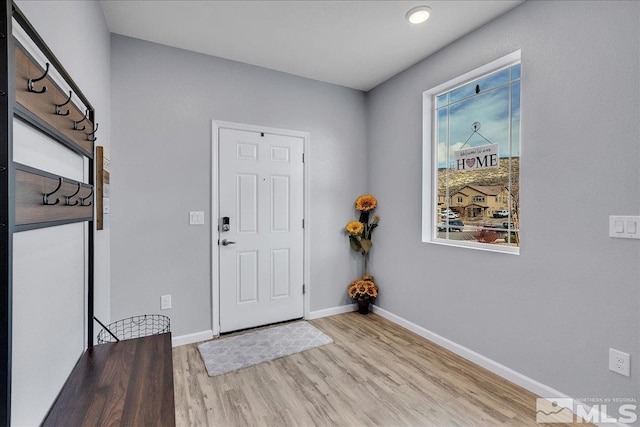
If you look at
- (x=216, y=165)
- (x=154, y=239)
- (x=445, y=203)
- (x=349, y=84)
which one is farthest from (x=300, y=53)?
(x=154, y=239)

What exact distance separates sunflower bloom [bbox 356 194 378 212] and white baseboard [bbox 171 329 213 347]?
2.02m

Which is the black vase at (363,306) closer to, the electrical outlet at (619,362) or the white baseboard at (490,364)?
the white baseboard at (490,364)

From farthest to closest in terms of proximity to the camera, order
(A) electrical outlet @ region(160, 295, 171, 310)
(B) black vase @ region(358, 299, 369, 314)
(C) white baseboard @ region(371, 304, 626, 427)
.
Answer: (B) black vase @ region(358, 299, 369, 314) < (A) electrical outlet @ region(160, 295, 171, 310) < (C) white baseboard @ region(371, 304, 626, 427)

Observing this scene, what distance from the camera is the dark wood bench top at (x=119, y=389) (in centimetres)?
98

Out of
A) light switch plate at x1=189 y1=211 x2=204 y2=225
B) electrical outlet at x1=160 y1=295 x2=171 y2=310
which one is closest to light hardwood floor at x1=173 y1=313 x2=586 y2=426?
electrical outlet at x1=160 y1=295 x2=171 y2=310

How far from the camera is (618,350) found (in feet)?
5.53

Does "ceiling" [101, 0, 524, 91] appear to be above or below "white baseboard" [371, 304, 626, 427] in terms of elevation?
above

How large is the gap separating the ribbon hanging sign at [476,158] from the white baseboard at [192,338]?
2.70 meters

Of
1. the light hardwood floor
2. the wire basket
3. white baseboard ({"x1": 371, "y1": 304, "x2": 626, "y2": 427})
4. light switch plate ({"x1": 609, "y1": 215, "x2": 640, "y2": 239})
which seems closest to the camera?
light switch plate ({"x1": 609, "y1": 215, "x2": 640, "y2": 239})

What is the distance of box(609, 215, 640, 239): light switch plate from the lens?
1.61 metres

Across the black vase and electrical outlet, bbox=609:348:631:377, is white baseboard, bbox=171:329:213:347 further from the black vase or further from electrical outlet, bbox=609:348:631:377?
electrical outlet, bbox=609:348:631:377

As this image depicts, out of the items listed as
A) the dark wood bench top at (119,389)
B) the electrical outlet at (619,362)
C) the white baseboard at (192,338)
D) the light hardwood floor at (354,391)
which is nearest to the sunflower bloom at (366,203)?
the light hardwood floor at (354,391)

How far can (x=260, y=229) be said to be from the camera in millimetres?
3170

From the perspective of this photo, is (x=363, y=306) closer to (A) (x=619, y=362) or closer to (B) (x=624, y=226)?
(A) (x=619, y=362)
